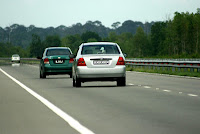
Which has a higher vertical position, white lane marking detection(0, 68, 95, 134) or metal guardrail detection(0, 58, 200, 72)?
white lane marking detection(0, 68, 95, 134)

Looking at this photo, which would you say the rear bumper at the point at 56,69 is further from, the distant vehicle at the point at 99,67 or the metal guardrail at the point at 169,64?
the distant vehicle at the point at 99,67

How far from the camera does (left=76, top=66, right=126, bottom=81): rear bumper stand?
65.5 feet

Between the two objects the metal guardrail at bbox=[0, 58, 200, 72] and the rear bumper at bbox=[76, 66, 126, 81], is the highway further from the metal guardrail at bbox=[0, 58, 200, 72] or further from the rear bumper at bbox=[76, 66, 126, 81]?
the metal guardrail at bbox=[0, 58, 200, 72]

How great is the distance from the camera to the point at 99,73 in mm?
19984

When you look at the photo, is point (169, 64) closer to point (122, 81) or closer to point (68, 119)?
point (122, 81)

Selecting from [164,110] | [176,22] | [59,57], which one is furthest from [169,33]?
[164,110]

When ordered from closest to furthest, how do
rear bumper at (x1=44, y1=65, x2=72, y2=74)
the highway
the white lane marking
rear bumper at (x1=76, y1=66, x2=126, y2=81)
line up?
1. the white lane marking
2. the highway
3. rear bumper at (x1=76, y1=66, x2=126, y2=81)
4. rear bumper at (x1=44, y1=65, x2=72, y2=74)

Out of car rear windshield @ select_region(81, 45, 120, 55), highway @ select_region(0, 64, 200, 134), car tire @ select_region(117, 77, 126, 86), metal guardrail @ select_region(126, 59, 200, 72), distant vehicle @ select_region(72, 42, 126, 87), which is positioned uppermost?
car rear windshield @ select_region(81, 45, 120, 55)

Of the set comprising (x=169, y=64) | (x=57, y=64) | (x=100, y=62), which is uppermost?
(x=100, y=62)

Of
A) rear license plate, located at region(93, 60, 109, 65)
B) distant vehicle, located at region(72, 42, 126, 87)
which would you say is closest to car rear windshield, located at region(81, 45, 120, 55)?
distant vehicle, located at region(72, 42, 126, 87)

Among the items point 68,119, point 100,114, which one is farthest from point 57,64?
point 68,119

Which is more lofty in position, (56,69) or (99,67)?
(99,67)

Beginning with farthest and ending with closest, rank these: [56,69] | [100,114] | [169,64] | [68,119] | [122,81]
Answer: [169,64] < [56,69] < [122,81] < [100,114] < [68,119]

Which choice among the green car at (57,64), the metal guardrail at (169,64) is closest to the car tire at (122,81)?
the green car at (57,64)
